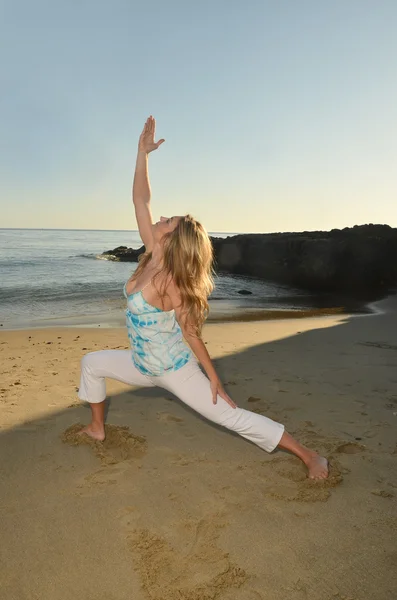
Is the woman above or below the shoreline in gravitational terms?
above

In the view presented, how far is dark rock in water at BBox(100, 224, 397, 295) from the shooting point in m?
27.6

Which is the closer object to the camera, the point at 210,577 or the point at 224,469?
the point at 210,577

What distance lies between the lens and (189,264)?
2.94 meters

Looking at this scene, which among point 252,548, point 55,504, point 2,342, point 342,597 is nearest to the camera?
point 342,597

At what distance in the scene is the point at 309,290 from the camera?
979 inches

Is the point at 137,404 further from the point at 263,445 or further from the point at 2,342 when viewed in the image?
the point at 2,342

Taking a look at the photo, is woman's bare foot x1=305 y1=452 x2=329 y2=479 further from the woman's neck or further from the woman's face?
the woman's face

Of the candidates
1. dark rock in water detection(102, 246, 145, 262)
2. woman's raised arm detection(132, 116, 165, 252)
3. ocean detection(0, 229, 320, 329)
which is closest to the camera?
woman's raised arm detection(132, 116, 165, 252)

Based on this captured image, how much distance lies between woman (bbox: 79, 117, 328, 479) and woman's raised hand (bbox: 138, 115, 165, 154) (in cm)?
56

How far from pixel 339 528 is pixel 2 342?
7487mm

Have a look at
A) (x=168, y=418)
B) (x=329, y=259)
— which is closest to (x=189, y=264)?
(x=168, y=418)

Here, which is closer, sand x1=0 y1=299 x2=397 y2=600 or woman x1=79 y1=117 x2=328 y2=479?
sand x1=0 y1=299 x2=397 y2=600

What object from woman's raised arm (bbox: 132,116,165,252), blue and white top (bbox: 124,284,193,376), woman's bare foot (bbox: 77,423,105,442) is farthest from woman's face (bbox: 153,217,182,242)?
woman's bare foot (bbox: 77,423,105,442)

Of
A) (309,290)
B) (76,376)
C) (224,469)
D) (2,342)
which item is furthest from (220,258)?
(224,469)
